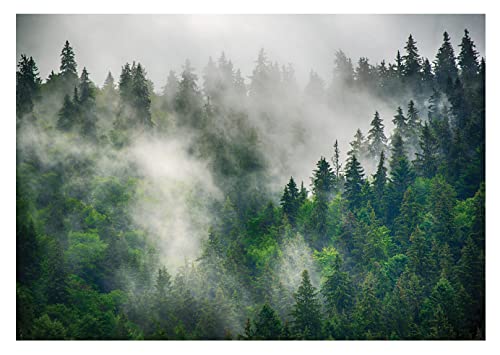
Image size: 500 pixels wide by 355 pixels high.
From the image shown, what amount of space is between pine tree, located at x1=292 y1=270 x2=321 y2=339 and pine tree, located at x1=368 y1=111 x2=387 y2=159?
29.2 ft

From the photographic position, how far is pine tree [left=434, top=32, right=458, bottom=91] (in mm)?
27316

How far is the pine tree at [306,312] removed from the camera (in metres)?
24.4

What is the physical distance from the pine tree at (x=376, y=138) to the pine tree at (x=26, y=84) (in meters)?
14.6

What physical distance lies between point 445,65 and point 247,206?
35.2 ft

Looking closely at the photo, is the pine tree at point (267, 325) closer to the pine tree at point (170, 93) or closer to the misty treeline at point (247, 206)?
the misty treeline at point (247, 206)

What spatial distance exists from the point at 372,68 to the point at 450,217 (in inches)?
291

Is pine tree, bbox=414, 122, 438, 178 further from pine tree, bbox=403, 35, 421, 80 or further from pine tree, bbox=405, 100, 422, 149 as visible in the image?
pine tree, bbox=403, 35, 421, 80

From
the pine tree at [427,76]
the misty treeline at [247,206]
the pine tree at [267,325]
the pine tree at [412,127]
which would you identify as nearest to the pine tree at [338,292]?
the misty treeline at [247,206]

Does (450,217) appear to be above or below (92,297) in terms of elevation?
above

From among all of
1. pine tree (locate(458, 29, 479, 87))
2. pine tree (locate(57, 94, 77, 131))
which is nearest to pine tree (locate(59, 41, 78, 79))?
pine tree (locate(57, 94, 77, 131))

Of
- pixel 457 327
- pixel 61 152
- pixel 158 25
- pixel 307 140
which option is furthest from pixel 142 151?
pixel 457 327

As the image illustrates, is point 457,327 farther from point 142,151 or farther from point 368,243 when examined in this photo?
point 142,151
